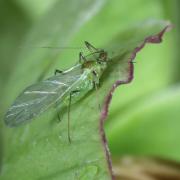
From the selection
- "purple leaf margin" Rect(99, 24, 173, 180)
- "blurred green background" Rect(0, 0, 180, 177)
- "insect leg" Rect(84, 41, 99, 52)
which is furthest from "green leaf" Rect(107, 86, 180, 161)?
"purple leaf margin" Rect(99, 24, 173, 180)

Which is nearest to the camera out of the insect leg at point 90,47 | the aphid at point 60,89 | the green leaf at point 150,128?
the aphid at point 60,89

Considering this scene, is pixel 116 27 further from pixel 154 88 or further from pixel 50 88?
pixel 50 88

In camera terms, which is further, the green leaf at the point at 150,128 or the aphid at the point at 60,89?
the green leaf at the point at 150,128

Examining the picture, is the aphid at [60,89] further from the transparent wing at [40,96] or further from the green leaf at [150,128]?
the green leaf at [150,128]

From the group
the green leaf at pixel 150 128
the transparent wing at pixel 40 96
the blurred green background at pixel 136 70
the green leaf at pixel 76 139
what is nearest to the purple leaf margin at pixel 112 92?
the green leaf at pixel 76 139

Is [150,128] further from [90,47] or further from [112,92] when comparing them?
[112,92]

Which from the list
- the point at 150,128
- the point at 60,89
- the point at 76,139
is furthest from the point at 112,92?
the point at 150,128
